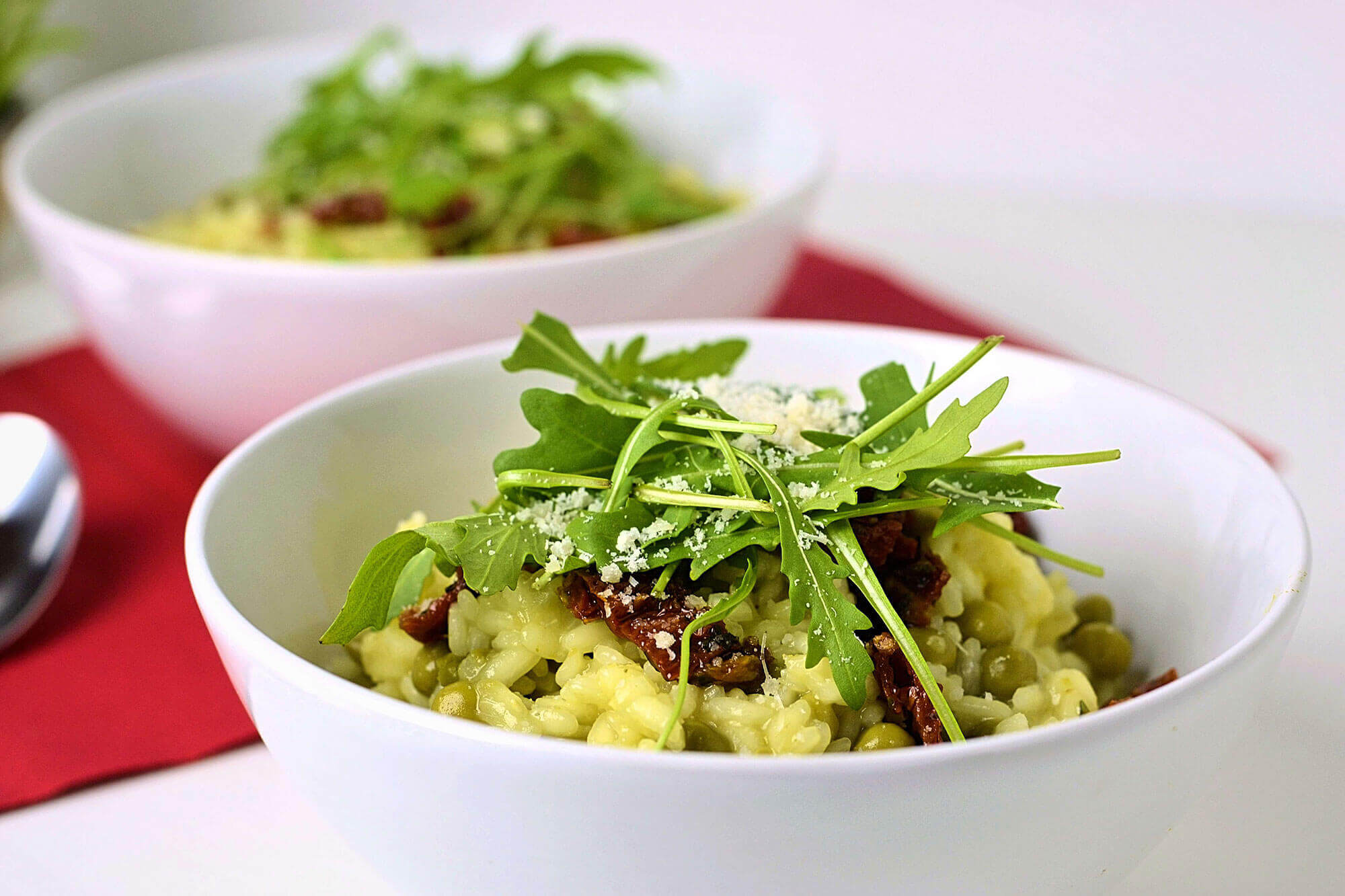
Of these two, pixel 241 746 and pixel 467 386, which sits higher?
pixel 467 386

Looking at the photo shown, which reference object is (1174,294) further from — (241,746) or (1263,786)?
(241,746)

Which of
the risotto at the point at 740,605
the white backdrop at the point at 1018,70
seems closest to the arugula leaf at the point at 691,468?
the risotto at the point at 740,605

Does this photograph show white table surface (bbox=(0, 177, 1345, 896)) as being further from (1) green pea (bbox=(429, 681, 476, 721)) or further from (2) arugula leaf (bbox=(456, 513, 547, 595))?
(2) arugula leaf (bbox=(456, 513, 547, 595))

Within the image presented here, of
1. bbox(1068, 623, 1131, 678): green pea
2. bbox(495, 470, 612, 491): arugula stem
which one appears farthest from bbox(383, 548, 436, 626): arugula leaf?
bbox(1068, 623, 1131, 678): green pea

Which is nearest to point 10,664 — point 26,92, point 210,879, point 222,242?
point 210,879

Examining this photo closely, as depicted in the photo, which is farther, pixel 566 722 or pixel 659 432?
pixel 659 432

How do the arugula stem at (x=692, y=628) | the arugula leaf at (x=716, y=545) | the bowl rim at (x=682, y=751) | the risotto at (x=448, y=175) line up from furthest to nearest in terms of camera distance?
the risotto at (x=448, y=175) < the arugula leaf at (x=716, y=545) < the arugula stem at (x=692, y=628) < the bowl rim at (x=682, y=751)

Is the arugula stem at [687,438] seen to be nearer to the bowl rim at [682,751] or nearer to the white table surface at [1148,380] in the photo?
the bowl rim at [682,751]
